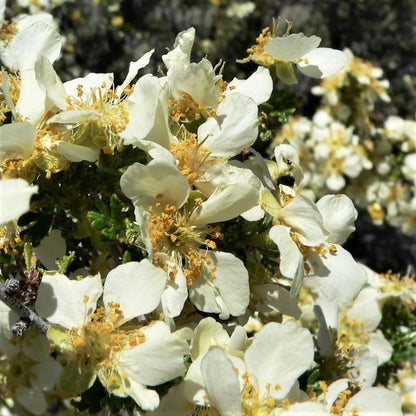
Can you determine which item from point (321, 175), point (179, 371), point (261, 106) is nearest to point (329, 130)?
point (321, 175)

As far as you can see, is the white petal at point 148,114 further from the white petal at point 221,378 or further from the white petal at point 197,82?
the white petal at point 221,378

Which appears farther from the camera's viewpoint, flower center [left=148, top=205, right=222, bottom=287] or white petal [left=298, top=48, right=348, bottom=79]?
white petal [left=298, top=48, right=348, bottom=79]

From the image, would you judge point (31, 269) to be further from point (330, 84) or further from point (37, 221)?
point (330, 84)

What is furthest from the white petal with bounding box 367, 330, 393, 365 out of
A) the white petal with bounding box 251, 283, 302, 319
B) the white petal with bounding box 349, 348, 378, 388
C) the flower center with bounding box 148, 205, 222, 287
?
the flower center with bounding box 148, 205, 222, 287

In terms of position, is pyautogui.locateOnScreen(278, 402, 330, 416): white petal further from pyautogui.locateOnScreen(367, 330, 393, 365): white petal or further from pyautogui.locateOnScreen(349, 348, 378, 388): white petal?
pyautogui.locateOnScreen(367, 330, 393, 365): white petal

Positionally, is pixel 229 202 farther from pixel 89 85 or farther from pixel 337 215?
pixel 89 85

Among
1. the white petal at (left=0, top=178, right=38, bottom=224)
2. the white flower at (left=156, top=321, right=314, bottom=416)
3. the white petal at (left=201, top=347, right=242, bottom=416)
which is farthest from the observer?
the white flower at (left=156, top=321, right=314, bottom=416)

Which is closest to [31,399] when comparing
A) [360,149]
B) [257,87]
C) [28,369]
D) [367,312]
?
[28,369]
